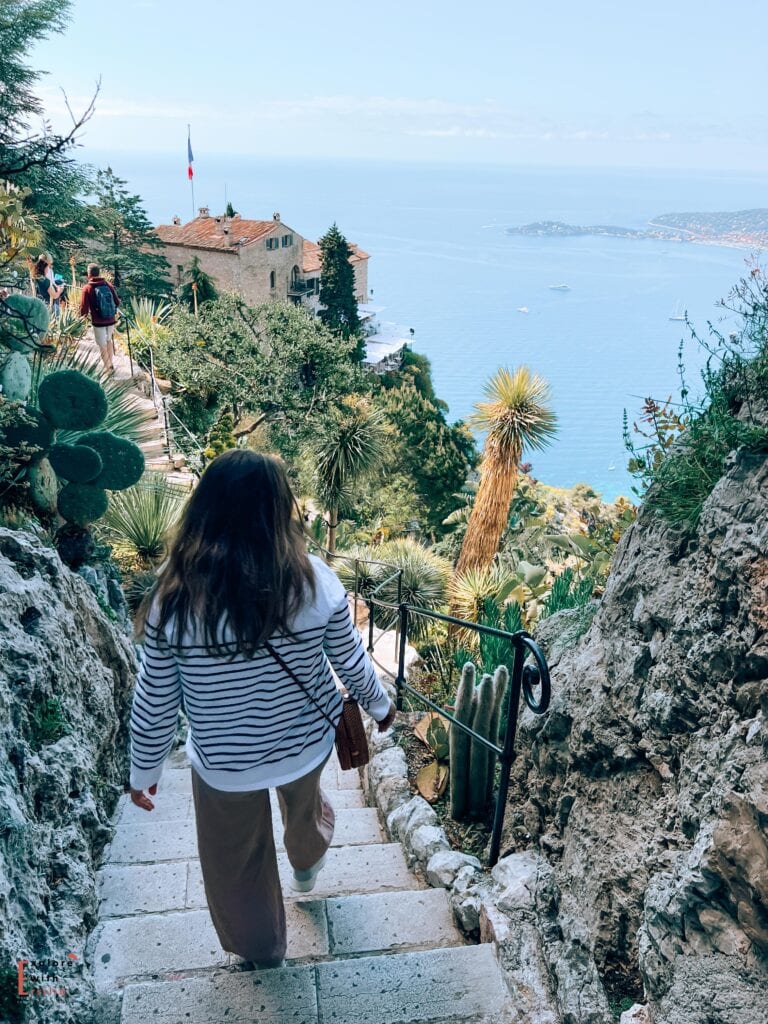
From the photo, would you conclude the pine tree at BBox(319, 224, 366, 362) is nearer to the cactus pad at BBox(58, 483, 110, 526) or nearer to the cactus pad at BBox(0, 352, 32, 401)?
the cactus pad at BBox(58, 483, 110, 526)

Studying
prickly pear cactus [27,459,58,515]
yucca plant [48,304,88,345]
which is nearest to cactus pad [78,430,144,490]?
prickly pear cactus [27,459,58,515]

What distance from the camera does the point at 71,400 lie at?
5188 mm

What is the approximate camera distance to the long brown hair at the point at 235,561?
1.74 meters

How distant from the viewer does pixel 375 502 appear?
23344 millimetres

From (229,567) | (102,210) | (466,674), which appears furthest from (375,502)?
(229,567)

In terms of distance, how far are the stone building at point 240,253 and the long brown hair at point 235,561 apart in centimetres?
3446

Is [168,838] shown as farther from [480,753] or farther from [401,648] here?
[401,648]

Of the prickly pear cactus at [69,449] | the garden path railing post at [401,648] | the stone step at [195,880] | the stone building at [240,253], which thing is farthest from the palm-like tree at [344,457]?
the stone building at [240,253]

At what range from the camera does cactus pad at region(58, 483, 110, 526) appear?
5.41m

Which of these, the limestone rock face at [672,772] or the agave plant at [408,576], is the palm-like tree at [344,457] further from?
the limestone rock face at [672,772]

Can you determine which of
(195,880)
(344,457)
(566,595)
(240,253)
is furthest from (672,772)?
(240,253)

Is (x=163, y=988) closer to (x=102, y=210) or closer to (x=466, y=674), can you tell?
(x=466, y=674)

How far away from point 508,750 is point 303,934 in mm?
852

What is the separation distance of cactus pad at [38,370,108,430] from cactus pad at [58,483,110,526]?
41cm
